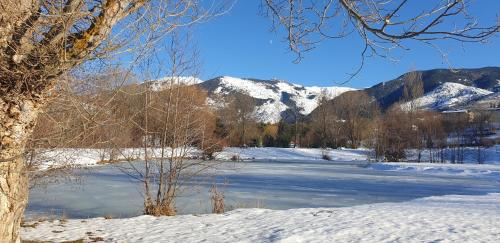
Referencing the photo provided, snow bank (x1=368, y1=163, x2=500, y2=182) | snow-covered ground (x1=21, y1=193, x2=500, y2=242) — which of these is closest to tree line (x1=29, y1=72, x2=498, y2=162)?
snow-covered ground (x1=21, y1=193, x2=500, y2=242)

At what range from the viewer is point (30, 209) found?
11.2 meters

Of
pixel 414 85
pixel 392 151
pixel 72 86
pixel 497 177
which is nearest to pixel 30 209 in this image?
pixel 72 86

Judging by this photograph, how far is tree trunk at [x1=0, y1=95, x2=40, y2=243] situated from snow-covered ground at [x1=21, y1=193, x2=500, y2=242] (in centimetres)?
321

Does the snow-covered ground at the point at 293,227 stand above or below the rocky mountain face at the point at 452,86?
below

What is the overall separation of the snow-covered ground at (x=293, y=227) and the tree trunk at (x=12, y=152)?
3.21 meters

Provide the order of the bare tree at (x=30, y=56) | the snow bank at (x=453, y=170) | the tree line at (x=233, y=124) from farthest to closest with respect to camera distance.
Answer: the snow bank at (x=453, y=170) → the tree line at (x=233, y=124) → the bare tree at (x=30, y=56)

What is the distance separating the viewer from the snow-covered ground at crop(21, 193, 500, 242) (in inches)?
272

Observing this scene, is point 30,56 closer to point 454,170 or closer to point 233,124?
point 454,170

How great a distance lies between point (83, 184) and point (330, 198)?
27.3 feet

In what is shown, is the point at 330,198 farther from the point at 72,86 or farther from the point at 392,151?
the point at 392,151

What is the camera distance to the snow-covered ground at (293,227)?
22.6 feet

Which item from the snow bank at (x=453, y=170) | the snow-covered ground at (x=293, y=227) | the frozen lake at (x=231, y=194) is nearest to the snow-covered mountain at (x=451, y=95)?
the snow bank at (x=453, y=170)

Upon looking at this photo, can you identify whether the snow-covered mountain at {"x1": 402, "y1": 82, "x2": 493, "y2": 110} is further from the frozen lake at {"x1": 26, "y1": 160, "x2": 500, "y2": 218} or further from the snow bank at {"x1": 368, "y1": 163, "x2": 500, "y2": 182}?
the frozen lake at {"x1": 26, "y1": 160, "x2": 500, "y2": 218}

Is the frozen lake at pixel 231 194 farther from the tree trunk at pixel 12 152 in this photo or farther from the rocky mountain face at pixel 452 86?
the rocky mountain face at pixel 452 86
